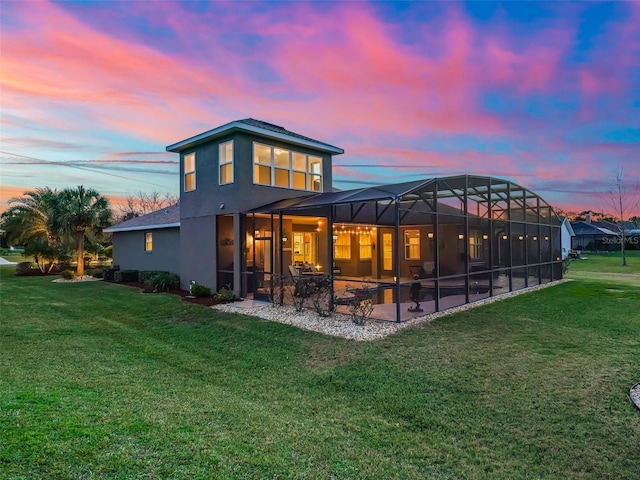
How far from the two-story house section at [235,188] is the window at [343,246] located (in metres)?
3.81

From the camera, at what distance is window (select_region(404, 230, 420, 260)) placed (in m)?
18.2

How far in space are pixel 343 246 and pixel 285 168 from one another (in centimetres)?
585

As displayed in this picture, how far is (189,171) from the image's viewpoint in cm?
1386

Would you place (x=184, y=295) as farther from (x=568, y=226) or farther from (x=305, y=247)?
(x=568, y=226)

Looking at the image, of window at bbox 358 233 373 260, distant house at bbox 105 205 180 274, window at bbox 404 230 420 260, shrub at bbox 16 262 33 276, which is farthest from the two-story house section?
shrub at bbox 16 262 33 276

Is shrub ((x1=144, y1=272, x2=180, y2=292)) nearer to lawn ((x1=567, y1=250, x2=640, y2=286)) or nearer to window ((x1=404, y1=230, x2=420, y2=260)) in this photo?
window ((x1=404, y1=230, x2=420, y2=260))

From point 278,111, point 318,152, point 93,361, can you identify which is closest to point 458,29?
point 318,152

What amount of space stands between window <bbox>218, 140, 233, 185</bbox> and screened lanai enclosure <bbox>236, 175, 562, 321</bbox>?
148 centimetres

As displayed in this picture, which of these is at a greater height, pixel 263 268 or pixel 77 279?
pixel 263 268

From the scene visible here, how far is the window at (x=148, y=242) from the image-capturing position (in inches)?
699

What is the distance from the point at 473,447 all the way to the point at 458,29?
11458mm

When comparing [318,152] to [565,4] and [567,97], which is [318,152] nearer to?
[565,4]

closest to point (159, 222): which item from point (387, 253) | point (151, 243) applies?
point (151, 243)

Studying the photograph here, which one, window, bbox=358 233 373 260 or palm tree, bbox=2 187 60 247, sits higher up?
palm tree, bbox=2 187 60 247
